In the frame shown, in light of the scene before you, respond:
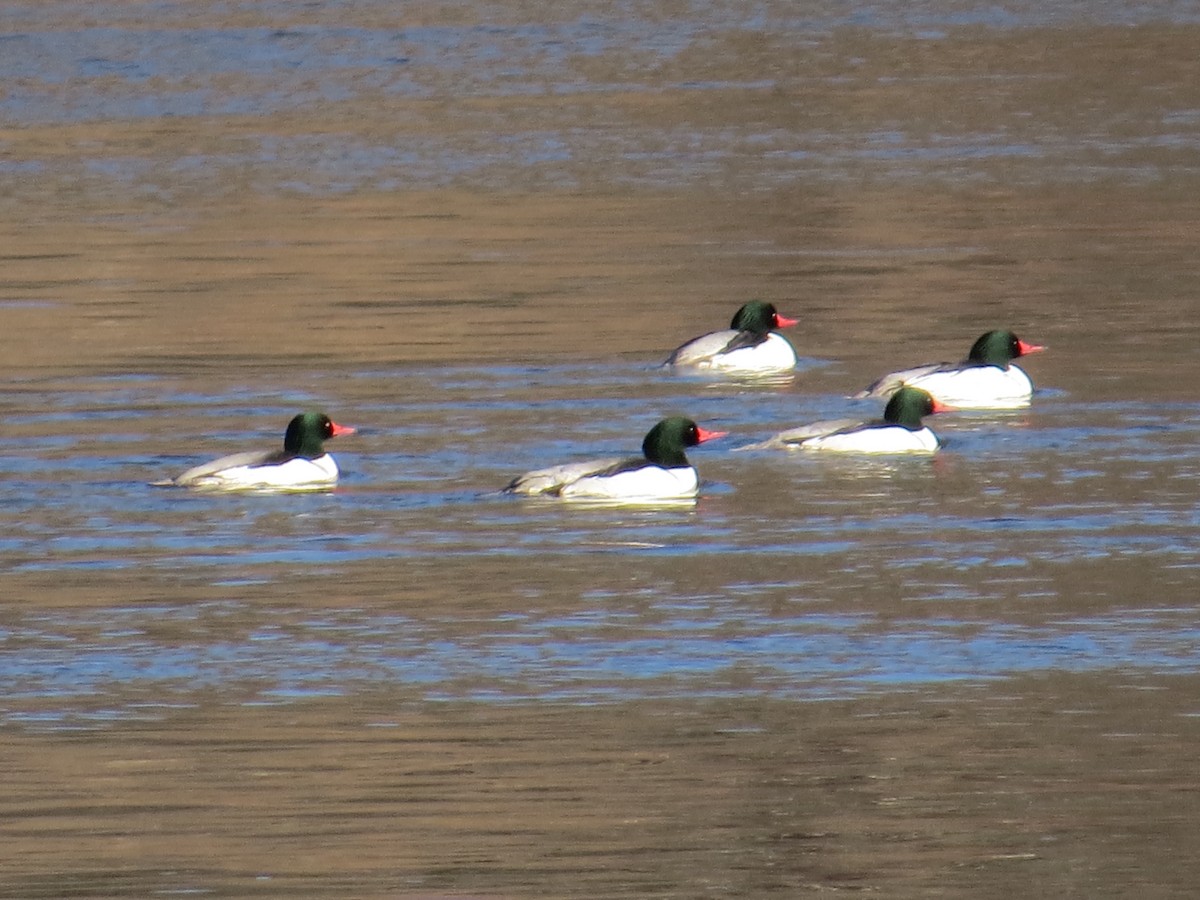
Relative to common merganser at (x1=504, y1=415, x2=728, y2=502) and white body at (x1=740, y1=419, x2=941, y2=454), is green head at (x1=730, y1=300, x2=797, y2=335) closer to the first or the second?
white body at (x1=740, y1=419, x2=941, y2=454)

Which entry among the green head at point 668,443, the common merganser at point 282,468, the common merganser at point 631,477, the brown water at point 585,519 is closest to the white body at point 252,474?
the common merganser at point 282,468

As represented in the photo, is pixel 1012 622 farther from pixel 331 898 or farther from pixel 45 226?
pixel 45 226

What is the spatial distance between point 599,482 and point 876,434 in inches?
81.9

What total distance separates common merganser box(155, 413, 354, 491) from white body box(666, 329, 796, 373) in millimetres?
4140

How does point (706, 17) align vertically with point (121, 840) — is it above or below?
above

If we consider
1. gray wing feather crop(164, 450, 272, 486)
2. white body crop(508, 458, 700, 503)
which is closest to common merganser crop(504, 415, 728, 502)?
white body crop(508, 458, 700, 503)

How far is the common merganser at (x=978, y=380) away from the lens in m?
17.5

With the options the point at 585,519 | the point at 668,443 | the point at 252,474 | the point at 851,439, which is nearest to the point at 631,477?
the point at 585,519

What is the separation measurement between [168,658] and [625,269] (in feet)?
38.6

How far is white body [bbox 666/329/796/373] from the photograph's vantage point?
19.0 meters

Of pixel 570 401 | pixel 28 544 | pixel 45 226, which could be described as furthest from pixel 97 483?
pixel 45 226

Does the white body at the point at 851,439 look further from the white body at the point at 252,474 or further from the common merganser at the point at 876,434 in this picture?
the white body at the point at 252,474

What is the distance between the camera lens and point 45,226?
25.9 metres

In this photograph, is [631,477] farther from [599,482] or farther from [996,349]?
[996,349]
